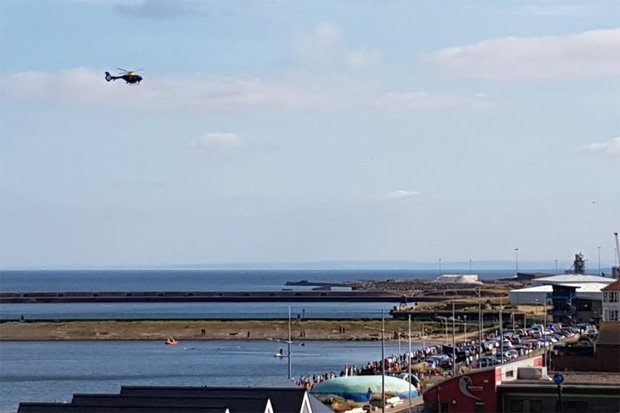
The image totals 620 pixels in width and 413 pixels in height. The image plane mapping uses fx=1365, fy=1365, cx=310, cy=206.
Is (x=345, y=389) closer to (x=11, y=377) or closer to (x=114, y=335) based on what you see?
(x=11, y=377)

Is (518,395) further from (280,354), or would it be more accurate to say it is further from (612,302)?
(280,354)

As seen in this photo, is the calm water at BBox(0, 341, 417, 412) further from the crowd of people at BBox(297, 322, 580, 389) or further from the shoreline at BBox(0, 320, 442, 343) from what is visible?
the crowd of people at BBox(297, 322, 580, 389)

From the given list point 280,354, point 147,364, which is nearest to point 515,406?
point 147,364

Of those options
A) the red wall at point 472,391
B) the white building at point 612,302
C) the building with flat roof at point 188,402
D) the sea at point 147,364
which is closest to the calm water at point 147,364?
the sea at point 147,364

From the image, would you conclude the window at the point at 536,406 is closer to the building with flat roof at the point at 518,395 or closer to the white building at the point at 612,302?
the building with flat roof at the point at 518,395

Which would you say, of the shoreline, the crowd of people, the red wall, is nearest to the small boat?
the crowd of people

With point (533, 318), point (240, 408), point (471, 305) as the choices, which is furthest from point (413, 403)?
point (471, 305)
